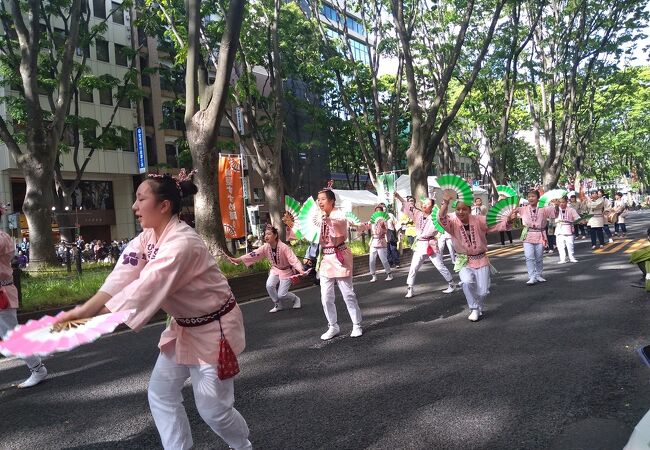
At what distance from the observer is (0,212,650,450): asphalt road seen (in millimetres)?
3662

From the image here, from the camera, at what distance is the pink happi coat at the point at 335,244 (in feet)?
Answer: 22.3

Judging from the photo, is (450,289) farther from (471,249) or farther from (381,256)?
(471,249)

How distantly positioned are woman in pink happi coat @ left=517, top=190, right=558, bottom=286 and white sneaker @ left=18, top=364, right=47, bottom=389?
8.22 m

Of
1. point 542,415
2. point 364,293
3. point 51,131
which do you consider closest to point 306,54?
point 51,131

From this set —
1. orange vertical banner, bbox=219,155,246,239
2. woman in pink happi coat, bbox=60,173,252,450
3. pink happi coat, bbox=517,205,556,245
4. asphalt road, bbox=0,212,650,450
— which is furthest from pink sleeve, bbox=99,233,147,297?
orange vertical banner, bbox=219,155,246,239

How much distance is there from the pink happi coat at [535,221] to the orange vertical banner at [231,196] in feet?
26.5

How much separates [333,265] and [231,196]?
9.09 metres

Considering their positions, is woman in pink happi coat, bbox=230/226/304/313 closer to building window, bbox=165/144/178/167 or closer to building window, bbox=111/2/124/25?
building window, bbox=165/144/178/167

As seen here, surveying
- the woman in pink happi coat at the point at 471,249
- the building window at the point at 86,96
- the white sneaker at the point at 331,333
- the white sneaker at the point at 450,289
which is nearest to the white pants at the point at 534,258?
the white sneaker at the point at 450,289

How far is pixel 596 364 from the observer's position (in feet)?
16.0

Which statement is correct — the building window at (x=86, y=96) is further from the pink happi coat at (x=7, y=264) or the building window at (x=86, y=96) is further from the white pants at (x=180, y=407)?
the white pants at (x=180, y=407)

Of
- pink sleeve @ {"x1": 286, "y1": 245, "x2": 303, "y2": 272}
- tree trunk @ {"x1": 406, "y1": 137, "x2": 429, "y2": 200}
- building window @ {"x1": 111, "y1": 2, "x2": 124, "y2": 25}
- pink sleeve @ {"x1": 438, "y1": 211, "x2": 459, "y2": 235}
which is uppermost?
building window @ {"x1": 111, "y1": 2, "x2": 124, "y2": 25}

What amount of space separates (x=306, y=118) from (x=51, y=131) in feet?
94.0

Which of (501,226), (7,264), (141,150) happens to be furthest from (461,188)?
(141,150)
